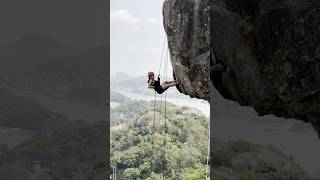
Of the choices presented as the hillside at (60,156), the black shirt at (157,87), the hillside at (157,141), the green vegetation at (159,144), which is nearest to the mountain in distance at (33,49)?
the hillside at (60,156)

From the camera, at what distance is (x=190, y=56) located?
699 cm

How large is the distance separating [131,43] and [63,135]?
7.83ft

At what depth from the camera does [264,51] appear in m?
5.80

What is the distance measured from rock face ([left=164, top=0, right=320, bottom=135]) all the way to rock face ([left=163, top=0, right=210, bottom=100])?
14 millimetres

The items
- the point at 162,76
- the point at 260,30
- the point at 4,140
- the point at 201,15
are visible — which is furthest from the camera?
the point at 162,76

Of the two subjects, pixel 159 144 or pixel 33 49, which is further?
pixel 159 144

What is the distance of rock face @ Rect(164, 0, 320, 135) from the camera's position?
541 centimetres

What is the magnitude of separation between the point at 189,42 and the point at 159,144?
2165 millimetres

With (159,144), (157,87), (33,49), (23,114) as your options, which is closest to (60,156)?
(23,114)

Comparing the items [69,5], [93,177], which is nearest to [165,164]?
[93,177]

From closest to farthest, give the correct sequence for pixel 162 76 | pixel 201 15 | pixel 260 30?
pixel 260 30 → pixel 201 15 → pixel 162 76

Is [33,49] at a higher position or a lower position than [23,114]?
higher

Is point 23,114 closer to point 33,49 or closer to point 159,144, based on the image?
point 33,49

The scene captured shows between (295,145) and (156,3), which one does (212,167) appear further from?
(156,3)
